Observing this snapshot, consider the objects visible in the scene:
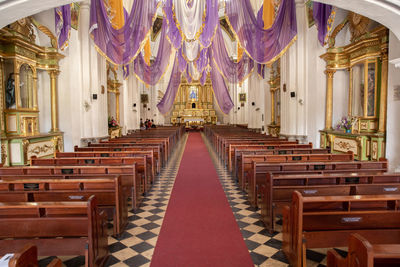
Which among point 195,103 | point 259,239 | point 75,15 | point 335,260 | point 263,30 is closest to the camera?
point 335,260

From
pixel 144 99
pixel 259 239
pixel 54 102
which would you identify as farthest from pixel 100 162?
pixel 144 99

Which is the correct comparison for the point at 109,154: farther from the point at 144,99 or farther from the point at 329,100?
the point at 144,99

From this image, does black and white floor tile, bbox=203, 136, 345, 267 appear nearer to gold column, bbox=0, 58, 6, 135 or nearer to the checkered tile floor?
the checkered tile floor

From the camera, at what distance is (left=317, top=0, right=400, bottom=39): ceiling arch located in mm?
3346

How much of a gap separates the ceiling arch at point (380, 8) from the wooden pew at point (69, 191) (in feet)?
13.0

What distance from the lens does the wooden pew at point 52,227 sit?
240 cm

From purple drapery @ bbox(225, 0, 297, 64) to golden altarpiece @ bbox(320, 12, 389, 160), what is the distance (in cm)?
253

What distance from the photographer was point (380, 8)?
11.3 ft

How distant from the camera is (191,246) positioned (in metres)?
3.20

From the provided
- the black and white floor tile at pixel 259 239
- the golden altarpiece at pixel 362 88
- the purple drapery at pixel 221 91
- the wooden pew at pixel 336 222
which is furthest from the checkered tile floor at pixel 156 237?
the purple drapery at pixel 221 91

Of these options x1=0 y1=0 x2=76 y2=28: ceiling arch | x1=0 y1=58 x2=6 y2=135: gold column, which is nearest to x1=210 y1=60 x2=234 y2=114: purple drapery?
x1=0 y1=58 x2=6 y2=135: gold column

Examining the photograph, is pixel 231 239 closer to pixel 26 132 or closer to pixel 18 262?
pixel 18 262

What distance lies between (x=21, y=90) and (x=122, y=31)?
3.79 m

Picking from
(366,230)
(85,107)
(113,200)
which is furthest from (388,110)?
(85,107)
